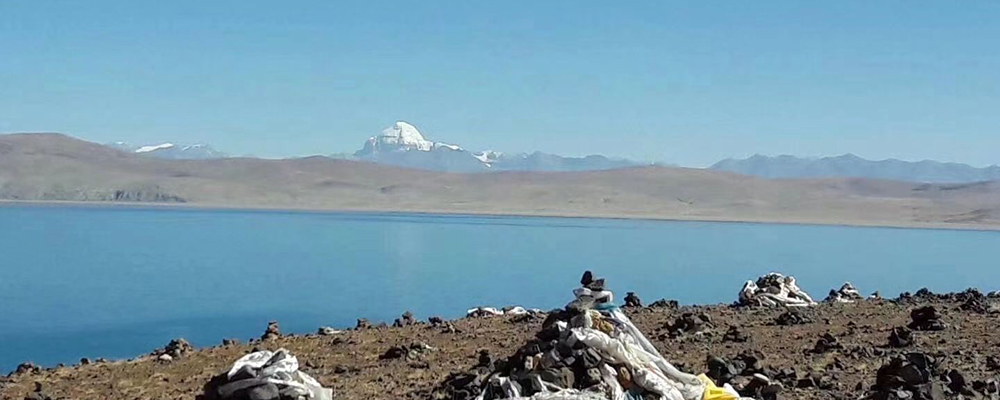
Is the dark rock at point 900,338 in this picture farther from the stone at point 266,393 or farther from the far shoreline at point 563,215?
the far shoreline at point 563,215

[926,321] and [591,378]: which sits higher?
[591,378]

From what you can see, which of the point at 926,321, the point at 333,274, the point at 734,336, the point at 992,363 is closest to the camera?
the point at 992,363

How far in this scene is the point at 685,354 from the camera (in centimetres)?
1017

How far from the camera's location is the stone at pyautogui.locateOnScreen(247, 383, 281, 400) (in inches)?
285

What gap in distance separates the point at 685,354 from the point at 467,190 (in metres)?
160

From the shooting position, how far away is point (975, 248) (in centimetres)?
6956

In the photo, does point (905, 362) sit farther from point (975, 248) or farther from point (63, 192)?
point (63, 192)

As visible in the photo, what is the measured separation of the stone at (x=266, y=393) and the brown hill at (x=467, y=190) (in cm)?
11826

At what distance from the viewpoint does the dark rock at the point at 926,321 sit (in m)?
11.3

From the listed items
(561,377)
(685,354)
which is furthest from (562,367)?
(685,354)

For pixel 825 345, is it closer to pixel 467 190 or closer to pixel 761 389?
pixel 761 389

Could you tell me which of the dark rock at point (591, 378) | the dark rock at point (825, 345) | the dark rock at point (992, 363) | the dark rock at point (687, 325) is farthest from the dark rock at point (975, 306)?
the dark rock at point (591, 378)

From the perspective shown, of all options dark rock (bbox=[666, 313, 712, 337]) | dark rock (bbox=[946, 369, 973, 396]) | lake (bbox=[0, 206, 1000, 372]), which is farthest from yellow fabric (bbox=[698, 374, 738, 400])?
lake (bbox=[0, 206, 1000, 372])

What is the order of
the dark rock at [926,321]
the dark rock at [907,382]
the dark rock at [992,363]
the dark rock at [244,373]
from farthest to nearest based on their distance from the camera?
1. the dark rock at [926,321]
2. the dark rock at [992,363]
3. the dark rock at [244,373]
4. the dark rock at [907,382]
